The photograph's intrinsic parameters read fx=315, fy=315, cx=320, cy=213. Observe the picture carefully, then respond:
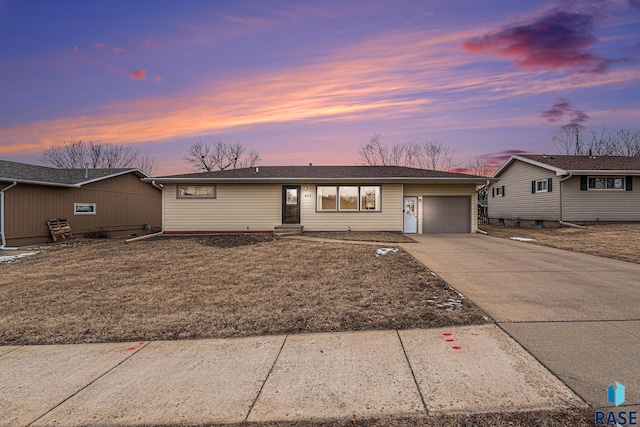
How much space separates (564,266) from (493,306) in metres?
4.47

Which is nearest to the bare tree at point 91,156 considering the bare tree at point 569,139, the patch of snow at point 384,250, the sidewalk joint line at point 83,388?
the patch of snow at point 384,250

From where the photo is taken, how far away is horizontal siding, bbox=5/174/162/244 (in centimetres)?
1392

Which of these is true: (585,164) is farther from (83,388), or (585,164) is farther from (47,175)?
(47,175)

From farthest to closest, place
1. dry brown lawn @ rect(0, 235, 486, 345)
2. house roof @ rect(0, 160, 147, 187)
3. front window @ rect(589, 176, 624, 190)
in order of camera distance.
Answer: front window @ rect(589, 176, 624, 190)
house roof @ rect(0, 160, 147, 187)
dry brown lawn @ rect(0, 235, 486, 345)

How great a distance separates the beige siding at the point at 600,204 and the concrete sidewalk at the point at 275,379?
60.6 ft

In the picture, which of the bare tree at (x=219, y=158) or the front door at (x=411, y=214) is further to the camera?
the bare tree at (x=219, y=158)

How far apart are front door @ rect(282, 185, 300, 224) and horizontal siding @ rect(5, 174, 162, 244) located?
1140 cm

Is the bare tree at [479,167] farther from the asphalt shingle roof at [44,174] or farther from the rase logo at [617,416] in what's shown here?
the rase logo at [617,416]

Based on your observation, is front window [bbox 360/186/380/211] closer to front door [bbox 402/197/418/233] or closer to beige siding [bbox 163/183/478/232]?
beige siding [bbox 163/183/478/232]

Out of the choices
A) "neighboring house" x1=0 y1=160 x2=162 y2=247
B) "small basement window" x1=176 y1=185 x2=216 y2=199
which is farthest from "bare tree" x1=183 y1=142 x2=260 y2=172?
"small basement window" x1=176 y1=185 x2=216 y2=199

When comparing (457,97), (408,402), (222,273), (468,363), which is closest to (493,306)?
(468,363)

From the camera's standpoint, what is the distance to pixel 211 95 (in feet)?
50.6

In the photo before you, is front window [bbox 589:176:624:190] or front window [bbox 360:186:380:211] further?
front window [bbox 589:176:624:190]

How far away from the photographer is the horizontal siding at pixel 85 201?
13.9m
